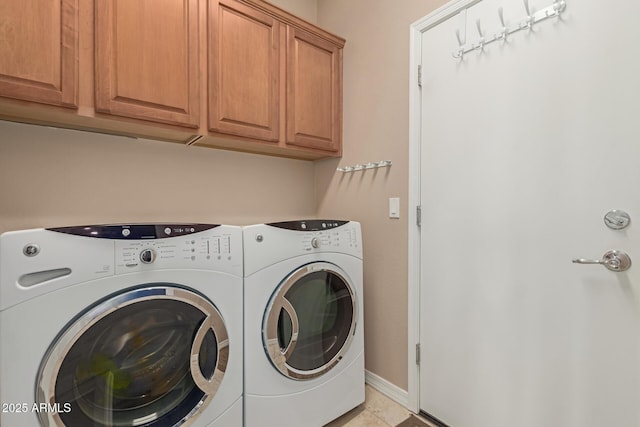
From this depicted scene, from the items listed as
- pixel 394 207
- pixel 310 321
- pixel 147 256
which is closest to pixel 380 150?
pixel 394 207

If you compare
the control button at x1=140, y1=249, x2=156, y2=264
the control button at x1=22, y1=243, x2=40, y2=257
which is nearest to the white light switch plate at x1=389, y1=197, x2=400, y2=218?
the control button at x1=140, y1=249, x2=156, y2=264

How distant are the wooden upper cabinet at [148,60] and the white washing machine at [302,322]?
0.74m

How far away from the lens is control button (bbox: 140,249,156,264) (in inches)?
38.2

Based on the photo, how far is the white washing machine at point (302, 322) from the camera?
1.22m

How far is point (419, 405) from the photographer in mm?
1589

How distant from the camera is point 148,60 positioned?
1.30 metres

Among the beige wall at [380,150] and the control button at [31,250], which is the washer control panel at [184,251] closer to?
the control button at [31,250]

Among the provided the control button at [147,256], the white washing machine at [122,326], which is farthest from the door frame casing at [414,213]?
the control button at [147,256]

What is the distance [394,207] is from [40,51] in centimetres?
173

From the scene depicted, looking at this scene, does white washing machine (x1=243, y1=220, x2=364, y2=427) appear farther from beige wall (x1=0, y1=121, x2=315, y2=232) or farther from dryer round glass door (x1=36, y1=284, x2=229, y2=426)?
beige wall (x1=0, y1=121, x2=315, y2=232)

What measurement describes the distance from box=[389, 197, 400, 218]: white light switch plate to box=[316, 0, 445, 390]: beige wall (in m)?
0.03

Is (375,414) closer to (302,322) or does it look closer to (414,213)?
(302,322)

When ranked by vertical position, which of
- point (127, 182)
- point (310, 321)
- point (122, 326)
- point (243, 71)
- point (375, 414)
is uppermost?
point (243, 71)

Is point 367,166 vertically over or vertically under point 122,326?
over
